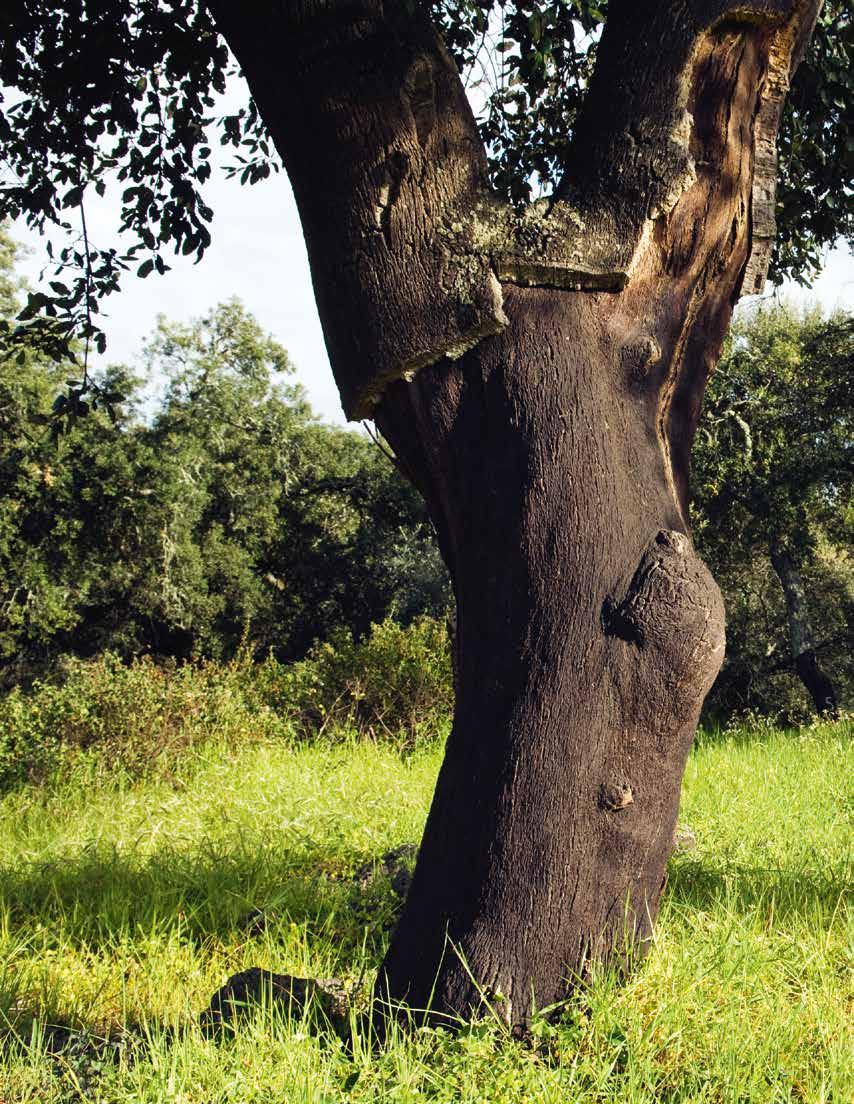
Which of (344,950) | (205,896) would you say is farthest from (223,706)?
(344,950)

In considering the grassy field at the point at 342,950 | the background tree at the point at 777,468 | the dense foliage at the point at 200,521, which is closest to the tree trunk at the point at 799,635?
the background tree at the point at 777,468

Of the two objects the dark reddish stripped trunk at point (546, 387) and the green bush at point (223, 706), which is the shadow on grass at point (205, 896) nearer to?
the dark reddish stripped trunk at point (546, 387)

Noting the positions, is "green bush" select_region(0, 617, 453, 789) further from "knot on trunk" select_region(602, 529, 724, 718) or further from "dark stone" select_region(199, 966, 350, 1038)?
"knot on trunk" select_region(602, 529, 724, 718)

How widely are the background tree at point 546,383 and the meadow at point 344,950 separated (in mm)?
216

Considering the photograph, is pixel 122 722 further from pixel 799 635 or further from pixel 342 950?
pixel 799 635

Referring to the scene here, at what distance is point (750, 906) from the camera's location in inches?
135

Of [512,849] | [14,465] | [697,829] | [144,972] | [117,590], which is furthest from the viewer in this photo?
[117,590]

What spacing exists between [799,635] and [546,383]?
12979 millimetres

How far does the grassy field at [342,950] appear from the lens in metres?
2.24

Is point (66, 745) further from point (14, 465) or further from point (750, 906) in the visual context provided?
point (14, 465)

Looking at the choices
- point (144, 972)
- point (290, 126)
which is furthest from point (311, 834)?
point (290, 126)

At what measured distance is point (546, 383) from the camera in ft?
8.37

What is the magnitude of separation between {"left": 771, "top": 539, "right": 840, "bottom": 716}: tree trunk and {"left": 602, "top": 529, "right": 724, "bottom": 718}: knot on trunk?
39.8 feet

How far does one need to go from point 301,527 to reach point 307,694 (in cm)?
950
